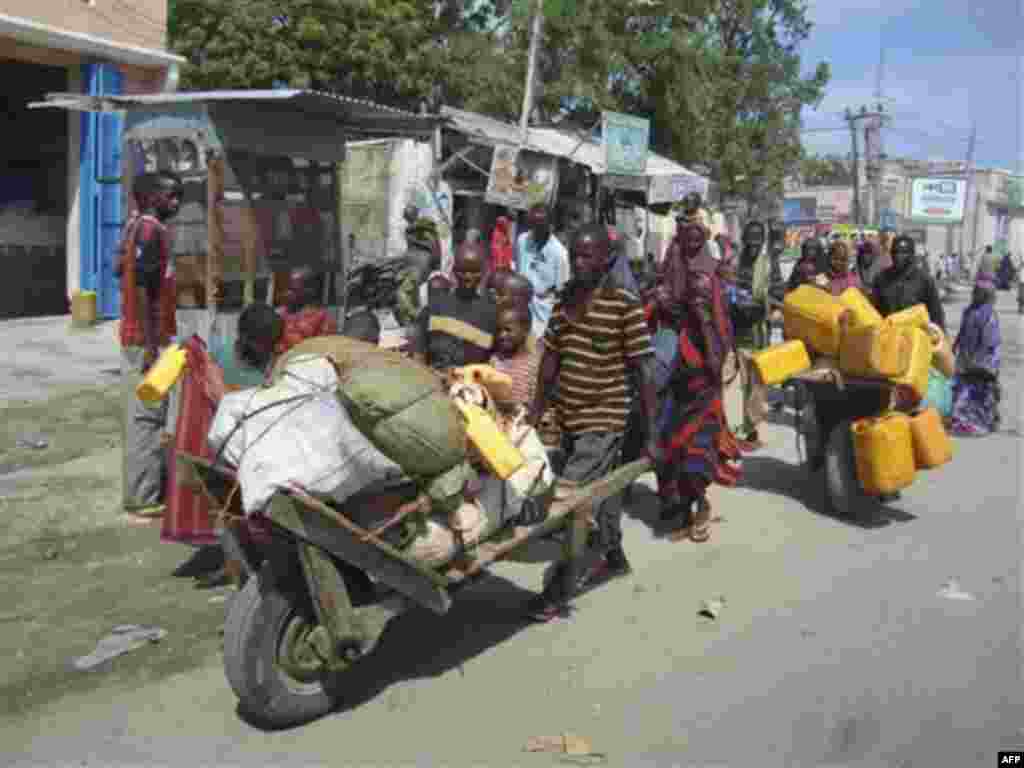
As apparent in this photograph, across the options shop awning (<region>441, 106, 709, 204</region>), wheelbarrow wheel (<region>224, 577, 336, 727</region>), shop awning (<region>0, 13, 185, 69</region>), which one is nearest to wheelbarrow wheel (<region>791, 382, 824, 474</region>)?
wheelbarrow wheel (<region>224, 577, 336, 727</region>)

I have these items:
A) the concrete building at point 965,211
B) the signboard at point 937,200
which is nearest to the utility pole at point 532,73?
the signboard at point 937,200

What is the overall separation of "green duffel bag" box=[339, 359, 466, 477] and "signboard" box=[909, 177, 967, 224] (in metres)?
44.5

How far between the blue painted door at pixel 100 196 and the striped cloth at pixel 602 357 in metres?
10.3

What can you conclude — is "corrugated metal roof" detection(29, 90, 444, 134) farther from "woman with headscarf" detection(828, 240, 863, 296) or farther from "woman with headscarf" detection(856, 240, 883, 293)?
"woman with headscarf" detection(856, 240, 883, 293)

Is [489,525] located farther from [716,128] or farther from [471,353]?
[716,128]

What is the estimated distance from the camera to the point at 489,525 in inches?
152

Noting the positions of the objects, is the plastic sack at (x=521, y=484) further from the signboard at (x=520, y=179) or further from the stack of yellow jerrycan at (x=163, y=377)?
the signboard at (x=520, y=179)

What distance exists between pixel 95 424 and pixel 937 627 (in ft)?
20.7

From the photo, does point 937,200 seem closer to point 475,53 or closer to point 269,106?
point 475,53

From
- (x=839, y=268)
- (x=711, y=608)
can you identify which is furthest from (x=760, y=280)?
(x=711, y=608)

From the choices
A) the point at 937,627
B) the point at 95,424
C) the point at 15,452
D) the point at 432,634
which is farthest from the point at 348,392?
the point at 95,424

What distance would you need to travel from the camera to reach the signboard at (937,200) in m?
43.3

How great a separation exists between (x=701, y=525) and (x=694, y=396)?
2.44 ft

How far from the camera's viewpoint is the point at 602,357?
15.5ft
